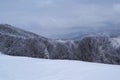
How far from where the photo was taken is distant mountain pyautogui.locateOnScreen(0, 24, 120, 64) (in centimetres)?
1571

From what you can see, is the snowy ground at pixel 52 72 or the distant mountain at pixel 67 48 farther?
the distant mountain at pixel 67 48

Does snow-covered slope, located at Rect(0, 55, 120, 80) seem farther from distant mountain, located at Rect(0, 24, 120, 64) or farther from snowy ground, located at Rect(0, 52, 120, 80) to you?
distant mountain, located at Rect(0, 24, 120, 64)

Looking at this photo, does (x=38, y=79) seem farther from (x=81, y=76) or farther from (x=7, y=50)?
(x=7, y=50)

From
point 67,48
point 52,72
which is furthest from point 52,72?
point 67,48

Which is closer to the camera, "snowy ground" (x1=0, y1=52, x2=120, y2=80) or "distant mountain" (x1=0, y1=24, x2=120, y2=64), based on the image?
"snowy ground" (x1=0, y1=52, x2=120, y2=80)

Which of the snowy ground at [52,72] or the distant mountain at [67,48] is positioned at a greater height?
the distant mountain at [67,48]

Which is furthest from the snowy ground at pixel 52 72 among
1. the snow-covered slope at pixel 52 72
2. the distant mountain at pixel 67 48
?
the distant mountain at pixel 67 48

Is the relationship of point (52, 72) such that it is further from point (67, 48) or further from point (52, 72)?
point (67, 48)

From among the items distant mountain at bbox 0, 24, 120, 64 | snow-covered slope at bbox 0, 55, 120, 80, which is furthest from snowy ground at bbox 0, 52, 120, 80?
distant mountain at bbox 0, 24, 120, 64

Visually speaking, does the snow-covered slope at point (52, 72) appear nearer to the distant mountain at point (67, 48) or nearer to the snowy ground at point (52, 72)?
the snowy ground at point (52, 72)

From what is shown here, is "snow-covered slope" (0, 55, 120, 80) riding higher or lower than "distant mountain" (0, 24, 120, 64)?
lower

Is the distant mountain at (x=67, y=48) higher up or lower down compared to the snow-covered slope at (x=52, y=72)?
higher up

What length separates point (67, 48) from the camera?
56.4 feet

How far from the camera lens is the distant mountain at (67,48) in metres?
15.7
